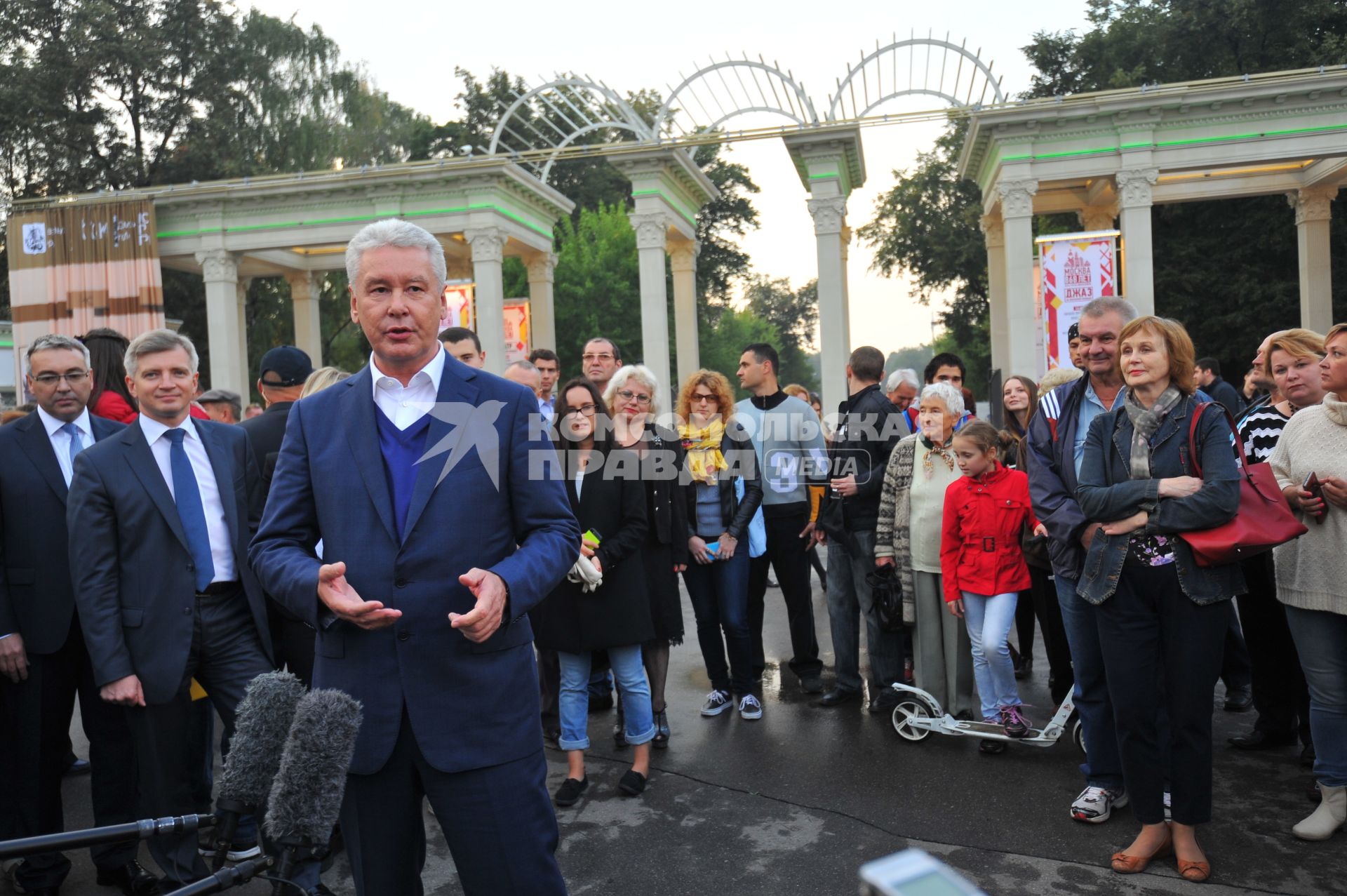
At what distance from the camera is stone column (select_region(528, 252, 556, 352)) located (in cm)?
2903

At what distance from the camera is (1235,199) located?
3216cm

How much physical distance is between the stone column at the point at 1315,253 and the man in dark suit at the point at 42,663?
26588mm

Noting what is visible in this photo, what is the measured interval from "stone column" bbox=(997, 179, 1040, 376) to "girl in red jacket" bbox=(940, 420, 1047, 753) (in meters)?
16.4

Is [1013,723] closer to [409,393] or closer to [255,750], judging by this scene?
[409,393]

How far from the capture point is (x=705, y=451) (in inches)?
277

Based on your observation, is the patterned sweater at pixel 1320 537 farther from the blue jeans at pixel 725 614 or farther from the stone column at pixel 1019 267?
the stone column at pixel 1019 267

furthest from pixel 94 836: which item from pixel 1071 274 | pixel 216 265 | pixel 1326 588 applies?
pixel 216 265

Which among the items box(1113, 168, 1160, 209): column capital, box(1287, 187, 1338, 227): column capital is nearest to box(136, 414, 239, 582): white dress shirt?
box(1113, 168, 1160, 209): column capital

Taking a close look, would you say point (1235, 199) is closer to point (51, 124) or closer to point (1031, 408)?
point (1031, 408)

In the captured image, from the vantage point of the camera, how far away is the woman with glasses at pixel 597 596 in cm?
550

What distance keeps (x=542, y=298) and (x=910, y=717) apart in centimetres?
2481

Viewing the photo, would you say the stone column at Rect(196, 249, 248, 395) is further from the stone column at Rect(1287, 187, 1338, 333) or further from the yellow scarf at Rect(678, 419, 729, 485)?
the stone column at Rect(1287, 187, 1338, 333)

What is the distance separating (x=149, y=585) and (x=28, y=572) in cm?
89

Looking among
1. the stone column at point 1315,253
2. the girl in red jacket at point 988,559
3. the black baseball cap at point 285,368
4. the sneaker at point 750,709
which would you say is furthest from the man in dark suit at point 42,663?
the stone column at point 1315,253
